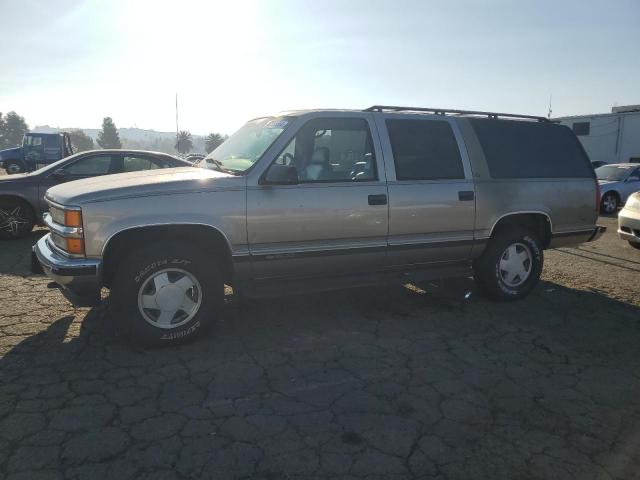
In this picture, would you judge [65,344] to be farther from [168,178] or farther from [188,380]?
[168,178]

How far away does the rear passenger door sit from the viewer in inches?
177

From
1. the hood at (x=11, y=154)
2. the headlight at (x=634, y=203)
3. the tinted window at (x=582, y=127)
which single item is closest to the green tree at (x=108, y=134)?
the hood at (x=11, y=154)

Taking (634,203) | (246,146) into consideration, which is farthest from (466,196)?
(634,203)

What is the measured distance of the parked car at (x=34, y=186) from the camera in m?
7.80

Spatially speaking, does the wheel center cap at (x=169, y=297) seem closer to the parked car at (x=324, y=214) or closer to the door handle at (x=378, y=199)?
the parked car at (x=324, y=214)

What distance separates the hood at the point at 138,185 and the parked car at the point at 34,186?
4.47 m

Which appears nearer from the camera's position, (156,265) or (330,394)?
(330,394)

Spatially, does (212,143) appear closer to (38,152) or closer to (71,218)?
(38,152)

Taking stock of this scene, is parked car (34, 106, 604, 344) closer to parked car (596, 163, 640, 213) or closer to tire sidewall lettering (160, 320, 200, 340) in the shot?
tire sidewall lettering (160, 320, 200, 340)

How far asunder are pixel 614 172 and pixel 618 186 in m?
0.86

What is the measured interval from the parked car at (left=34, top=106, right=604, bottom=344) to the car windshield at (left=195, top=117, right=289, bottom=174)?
2cm

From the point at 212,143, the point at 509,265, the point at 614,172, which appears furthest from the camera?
the point at 212,143

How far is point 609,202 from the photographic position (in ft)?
44.7

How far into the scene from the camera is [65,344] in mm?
3904
